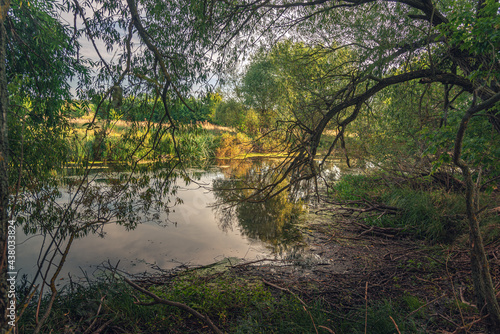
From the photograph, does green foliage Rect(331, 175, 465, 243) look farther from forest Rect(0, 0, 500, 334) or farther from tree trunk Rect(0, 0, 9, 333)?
tree trunk Rect(0, 0, 9, 333)

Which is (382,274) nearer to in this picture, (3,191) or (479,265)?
(479,265)

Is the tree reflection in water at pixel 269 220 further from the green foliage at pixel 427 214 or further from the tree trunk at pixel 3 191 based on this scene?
the tree trunk at pixel 3 191

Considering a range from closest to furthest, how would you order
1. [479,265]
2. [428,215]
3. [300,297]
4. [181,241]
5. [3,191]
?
[3,191], [479,265], [300,297], [428,215], [181,241]

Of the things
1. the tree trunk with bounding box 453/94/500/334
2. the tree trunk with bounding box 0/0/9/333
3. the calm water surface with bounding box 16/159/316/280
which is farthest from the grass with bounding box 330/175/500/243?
the tree trunk with bounding box 0/0/9/333

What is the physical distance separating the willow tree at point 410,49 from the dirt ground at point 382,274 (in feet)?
2.29

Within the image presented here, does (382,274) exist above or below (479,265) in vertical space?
below

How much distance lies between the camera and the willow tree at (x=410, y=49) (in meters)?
2.40

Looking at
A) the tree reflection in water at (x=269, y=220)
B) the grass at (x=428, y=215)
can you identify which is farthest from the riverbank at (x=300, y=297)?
the tree reflection in water at (x=269, y=220)

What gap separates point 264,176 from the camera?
3.43 m

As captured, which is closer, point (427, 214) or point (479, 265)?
point (479, 265)

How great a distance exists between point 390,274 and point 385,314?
1331 mm

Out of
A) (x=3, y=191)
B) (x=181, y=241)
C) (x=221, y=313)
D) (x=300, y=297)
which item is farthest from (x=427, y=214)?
(x=3, y=191)

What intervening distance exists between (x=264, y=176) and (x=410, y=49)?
3.36 metres

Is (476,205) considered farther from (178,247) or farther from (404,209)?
(178,247)
